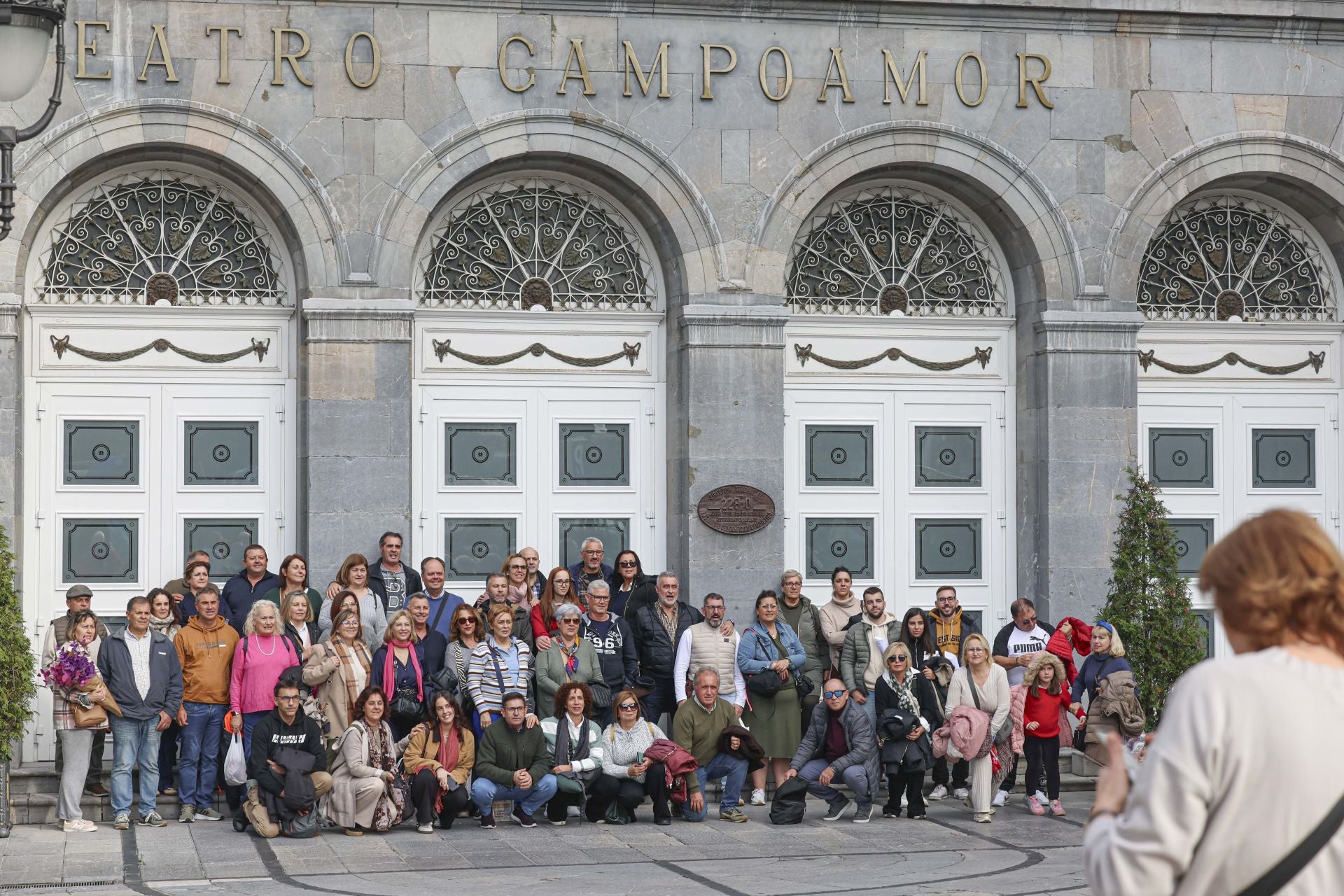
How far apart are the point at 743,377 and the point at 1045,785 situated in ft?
14.5

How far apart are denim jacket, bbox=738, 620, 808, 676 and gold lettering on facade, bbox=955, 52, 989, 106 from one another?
17.4 ft

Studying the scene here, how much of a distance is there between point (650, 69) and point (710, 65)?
554mm

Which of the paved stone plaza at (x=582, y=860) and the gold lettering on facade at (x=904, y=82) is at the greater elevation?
the gold lettering on facade at (x=904, y=82)

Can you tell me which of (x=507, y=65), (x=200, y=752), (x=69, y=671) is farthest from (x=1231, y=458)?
(x=69, y=671)

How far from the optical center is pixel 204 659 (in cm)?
1322

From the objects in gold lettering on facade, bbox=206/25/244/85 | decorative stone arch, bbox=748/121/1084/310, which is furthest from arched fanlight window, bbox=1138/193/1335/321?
gold lettering on facade, bbox=206/25/244/85

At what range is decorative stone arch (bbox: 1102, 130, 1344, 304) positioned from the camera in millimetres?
16234

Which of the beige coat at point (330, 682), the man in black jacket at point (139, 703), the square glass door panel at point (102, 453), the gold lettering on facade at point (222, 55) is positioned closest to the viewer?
the man in black jacket at point (139, 703)

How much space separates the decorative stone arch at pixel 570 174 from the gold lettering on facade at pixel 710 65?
0.73 meters

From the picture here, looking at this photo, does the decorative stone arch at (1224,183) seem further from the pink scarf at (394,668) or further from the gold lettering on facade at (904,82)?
the pink scarf at (394,668)

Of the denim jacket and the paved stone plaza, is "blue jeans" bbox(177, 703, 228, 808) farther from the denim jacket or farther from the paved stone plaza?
the denim jacket

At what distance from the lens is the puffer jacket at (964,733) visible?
13227mm

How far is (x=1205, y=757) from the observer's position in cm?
302

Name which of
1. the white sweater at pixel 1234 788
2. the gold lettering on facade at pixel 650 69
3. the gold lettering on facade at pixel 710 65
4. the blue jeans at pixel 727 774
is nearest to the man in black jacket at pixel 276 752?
the blue jeans at pixel 727 774
